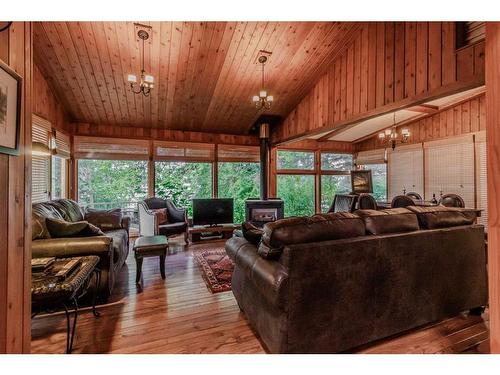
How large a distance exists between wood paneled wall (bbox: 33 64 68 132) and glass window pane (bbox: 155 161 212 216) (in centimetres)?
207

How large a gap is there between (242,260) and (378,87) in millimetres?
3261

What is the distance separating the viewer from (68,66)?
3.97 metres

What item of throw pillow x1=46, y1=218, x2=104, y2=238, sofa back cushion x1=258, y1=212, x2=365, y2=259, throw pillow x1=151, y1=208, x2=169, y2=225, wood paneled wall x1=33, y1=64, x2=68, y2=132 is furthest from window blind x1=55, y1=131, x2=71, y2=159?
sofa back cushion x1=258, y1=212, x2=365, y2=259

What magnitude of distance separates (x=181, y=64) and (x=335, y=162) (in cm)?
569

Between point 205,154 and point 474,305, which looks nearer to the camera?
point 474,305

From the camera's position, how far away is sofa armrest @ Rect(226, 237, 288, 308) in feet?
4.88

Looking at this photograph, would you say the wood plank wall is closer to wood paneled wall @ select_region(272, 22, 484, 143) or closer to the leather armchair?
wood paneled wall @ select_region(272, 22, 484, 143)

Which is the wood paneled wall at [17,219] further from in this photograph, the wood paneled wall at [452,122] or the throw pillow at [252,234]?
the wood paneled wall at [452,122]

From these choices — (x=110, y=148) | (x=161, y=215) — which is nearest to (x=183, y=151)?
(x=110, y=148)

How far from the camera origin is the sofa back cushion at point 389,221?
6.02 feet

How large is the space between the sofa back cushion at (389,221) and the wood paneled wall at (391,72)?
1.71 metres
